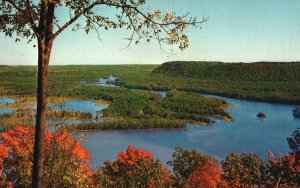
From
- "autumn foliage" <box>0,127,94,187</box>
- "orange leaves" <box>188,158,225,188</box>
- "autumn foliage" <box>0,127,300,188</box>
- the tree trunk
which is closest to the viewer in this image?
the tree trunk

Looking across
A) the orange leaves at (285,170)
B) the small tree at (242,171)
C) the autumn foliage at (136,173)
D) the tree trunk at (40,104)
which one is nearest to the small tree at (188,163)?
the small tree at (242,171)

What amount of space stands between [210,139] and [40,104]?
76.0m

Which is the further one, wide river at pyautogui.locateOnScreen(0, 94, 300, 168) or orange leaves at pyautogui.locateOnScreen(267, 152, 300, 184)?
wide river at pyautogui.locateOnScreen(0, 94, 300, 168)

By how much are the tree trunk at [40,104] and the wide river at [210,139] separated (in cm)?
5285

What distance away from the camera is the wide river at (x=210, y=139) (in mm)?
72125

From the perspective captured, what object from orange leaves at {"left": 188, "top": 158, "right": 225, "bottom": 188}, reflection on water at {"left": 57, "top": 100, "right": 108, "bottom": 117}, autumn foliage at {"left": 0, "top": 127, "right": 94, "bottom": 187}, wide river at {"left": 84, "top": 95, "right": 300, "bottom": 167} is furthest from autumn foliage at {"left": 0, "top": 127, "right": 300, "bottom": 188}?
reflection on water at {"left": 57, "top": 100, "right": 108, "bottom": 117}

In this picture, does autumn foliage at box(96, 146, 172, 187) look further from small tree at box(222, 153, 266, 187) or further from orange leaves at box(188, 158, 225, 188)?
small tree at box(222, 153, 266, 187)

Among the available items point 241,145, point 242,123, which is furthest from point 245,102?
point 241,145

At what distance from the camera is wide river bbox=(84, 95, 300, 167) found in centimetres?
7212

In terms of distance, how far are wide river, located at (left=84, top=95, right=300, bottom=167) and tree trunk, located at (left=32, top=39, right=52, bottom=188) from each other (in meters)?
52.8

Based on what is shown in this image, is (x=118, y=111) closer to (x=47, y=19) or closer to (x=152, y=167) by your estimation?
(x=152, y=167)

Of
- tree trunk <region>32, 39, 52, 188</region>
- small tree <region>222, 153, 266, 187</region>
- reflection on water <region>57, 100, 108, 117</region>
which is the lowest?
reflection on water <region>57, 100, 108, 117</region>

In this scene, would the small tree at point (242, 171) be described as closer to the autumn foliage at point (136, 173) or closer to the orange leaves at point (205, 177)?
the orange leaves at point (205, 177)

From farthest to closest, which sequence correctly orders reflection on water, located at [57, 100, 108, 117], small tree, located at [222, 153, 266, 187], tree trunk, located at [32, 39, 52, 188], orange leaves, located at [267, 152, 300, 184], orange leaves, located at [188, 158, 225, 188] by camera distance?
1. reflection on water, located at [57, 100, 108, 117]
2. orange leaves, located at [267, 152, 300, 184]
3. small tree, located at [222, 153, 266, 187]
4. orange leaves, located at [188, 158, 225, 188]
5. tree trunk, located at [32, 39, 52, 188]
